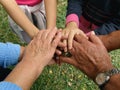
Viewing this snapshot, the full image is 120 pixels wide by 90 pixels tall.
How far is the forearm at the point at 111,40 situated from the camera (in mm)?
2068

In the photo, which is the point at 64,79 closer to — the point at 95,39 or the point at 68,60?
the point at 68,60

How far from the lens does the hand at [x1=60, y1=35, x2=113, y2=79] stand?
1.88 metres

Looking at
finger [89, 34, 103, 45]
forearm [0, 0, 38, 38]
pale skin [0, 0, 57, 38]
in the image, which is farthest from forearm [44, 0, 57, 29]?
finger [89, 34, 103, 45]

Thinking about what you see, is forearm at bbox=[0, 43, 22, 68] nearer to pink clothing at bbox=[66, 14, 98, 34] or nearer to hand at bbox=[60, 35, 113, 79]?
hand at bbox=[60, 35, 113, 79]

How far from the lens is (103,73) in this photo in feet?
5.99

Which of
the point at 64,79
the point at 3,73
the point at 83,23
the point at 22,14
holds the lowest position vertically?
the point at 64,79

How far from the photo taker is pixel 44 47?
202 centimetres

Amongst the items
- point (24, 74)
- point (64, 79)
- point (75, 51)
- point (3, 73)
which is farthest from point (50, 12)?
point (64, 79)

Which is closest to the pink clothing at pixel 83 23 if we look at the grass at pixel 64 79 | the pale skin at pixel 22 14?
the pale skin at pixel 22 14

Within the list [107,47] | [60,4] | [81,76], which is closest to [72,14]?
[107,47]

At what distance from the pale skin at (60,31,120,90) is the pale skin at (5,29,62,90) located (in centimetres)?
12

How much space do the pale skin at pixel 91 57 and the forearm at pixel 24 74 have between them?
26 cm

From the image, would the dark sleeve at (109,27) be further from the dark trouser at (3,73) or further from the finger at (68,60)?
the dark trouser at (3,73)

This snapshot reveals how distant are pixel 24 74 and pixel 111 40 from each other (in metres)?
0.64
